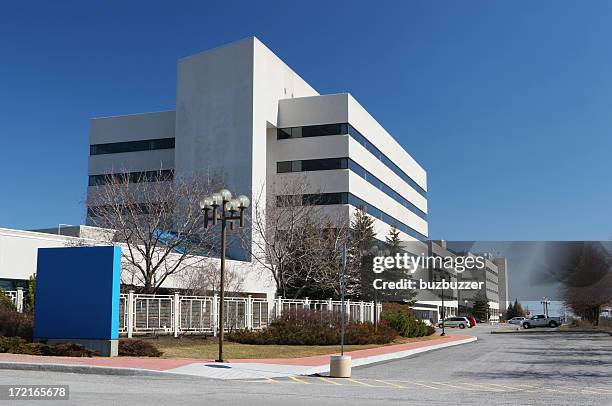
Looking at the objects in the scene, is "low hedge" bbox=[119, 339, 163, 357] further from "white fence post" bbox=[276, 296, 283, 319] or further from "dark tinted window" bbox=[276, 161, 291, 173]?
"dark tinted window" bbox=[276, 161, 291, 173]

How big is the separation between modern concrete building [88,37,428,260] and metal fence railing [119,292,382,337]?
23.0m

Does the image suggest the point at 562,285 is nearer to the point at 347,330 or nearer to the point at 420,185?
the point at 420,185

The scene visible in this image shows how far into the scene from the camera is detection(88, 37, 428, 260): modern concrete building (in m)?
61.0

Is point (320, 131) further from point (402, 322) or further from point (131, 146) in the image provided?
point (402, 322)

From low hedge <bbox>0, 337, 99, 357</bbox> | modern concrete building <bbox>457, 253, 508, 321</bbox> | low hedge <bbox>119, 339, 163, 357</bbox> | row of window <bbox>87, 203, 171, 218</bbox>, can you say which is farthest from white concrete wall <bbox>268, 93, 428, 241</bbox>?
modern concrete building <bbox>457, 253, 508, 321</bbox>

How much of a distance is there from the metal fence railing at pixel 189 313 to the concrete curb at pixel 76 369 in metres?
8.61

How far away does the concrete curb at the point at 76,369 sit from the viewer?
56.3ft

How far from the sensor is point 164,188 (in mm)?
40688

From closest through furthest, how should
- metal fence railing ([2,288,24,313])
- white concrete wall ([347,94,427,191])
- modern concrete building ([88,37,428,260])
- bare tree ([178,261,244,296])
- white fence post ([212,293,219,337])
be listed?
metal fence railing ([2,288,24,313]) < white fence post ([212,293,219,337]) < bare tree ([178,261,244,296]) < modern concrete building ([88,37,428,260]) < white concrete wall ([347,94,427,191])

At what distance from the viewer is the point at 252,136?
6041cm

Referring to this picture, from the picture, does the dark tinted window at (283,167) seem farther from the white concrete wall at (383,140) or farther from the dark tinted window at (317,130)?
the white concrete wall at (383,140)

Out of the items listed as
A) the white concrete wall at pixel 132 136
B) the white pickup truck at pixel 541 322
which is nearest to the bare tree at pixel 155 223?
the white concrete wall at pixel 132 136

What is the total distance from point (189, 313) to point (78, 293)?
8240 mm

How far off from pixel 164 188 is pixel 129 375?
24482 millimetres
